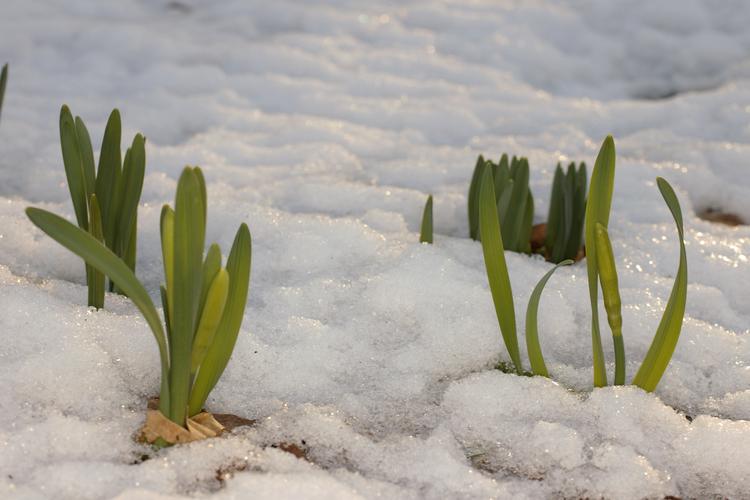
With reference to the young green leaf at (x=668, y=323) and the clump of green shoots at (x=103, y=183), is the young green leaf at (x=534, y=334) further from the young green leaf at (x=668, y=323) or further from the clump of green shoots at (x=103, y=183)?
the clump of green shoots at (x=103, y=183)

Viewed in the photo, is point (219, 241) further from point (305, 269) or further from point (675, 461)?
point (675, 461)

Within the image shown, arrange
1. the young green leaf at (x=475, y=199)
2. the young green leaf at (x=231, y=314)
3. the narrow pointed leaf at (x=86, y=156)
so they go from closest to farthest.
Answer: the young green leaf at (x=231, y=314), the narrow pointed leaf at (x=86, y=156), the young green leaf at (x=475, y=199)

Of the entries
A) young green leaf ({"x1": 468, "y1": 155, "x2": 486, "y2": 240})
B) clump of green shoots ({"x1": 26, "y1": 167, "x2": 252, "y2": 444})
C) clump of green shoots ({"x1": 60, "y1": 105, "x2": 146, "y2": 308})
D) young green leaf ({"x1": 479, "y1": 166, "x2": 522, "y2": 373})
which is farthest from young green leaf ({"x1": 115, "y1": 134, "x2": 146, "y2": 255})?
young green leaf ({"x1": 468, "y1": 155, "x2": 486, "y2": 240})

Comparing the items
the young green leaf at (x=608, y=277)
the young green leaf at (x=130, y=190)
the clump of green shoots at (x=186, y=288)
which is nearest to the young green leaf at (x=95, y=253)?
the clump of green shoots at (x=186, y=288)

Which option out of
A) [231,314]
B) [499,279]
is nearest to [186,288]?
[231,314]

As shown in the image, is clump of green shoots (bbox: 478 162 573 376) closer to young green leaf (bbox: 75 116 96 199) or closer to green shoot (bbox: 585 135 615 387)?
green shoot (bbox: 585 135 615 387)

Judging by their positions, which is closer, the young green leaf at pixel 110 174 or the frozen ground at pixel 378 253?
the frozen ground at pixel 378 253
